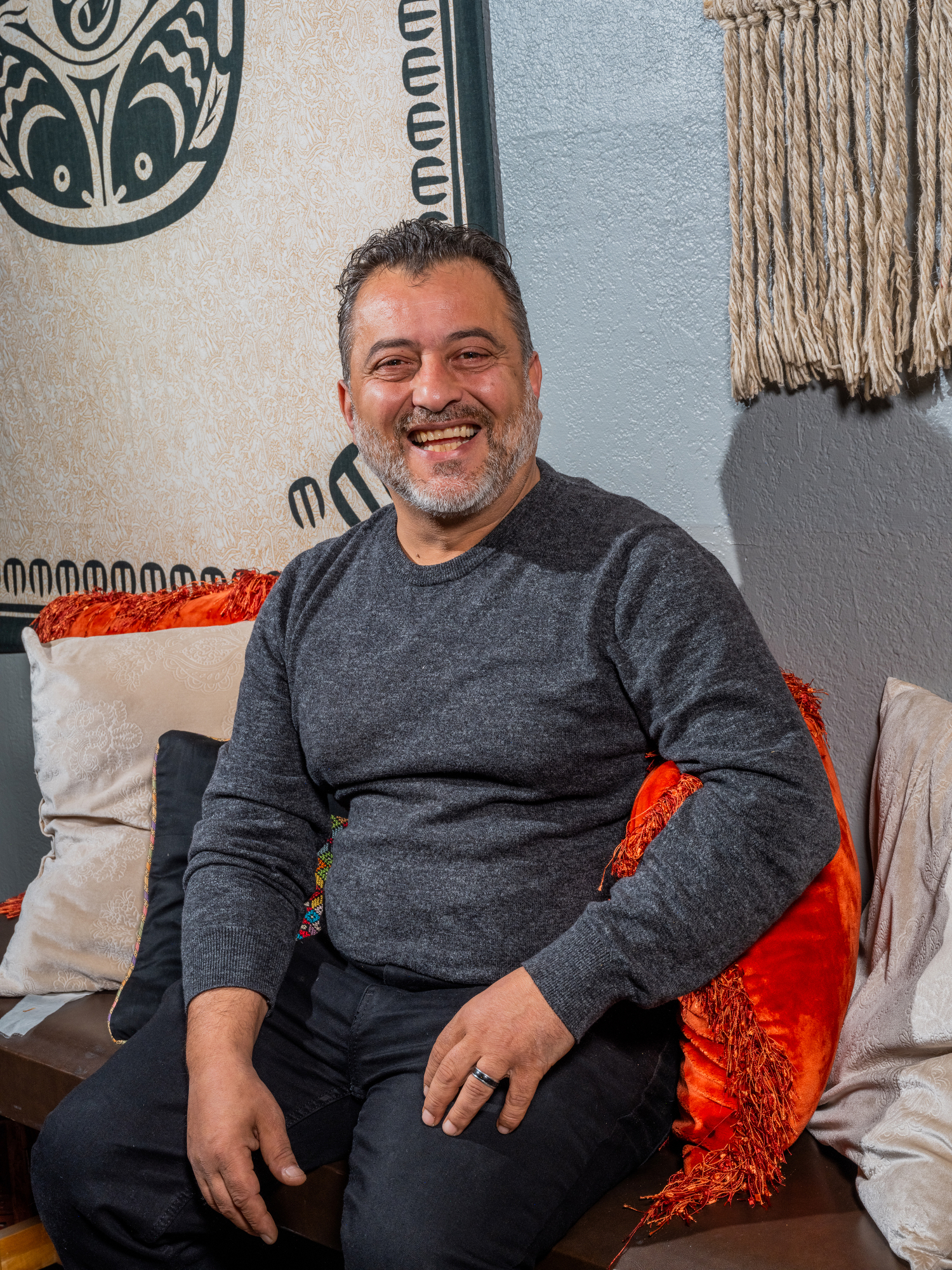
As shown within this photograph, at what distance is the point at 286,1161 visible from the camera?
3.62ft

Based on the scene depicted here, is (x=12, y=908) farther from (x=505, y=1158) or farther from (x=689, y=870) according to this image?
(x=689, y=870)

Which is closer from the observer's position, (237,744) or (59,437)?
(237,744)

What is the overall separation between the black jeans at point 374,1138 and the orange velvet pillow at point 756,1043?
6cm

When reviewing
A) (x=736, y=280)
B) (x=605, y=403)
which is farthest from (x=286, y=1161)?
(x=736, y=280)

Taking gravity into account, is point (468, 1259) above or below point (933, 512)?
below

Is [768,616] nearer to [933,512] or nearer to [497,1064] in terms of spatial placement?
[933,512]

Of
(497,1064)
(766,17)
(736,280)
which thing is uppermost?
(766,17)

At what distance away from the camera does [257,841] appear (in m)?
1.38

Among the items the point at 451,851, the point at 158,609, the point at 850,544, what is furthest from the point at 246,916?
the point at 850,544

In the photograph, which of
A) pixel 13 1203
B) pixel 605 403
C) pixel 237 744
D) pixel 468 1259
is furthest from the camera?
pixel 13 1203

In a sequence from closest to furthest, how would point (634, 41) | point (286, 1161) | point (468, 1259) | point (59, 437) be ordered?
point (468, 1259) < point (286, 1161) < point (634, 41) < point (59, 437)

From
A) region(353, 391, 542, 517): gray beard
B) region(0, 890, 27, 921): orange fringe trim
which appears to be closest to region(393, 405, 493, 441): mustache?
region(353, 391, 542, 517): gray beard

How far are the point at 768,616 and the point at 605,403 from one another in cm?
43

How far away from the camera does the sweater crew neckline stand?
1330 mm
